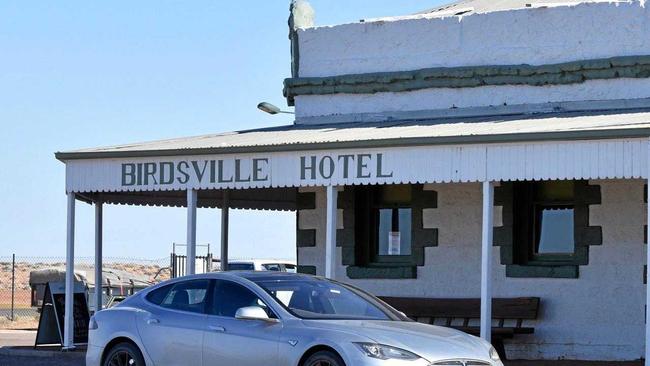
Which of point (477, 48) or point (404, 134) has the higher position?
point (477, 48)

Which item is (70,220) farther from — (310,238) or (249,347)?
(249,347)

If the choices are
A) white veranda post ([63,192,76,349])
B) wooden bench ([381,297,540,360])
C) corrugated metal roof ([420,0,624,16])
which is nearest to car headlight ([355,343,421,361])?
wooden bench ([381,297,540,360])

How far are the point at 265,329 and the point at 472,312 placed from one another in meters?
6.62

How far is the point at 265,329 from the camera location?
1324 centimetres

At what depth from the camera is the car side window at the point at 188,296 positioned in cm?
1409

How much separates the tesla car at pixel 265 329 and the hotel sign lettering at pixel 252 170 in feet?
11.1

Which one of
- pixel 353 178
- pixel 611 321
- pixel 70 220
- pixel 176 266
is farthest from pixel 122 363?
pixel 176 266

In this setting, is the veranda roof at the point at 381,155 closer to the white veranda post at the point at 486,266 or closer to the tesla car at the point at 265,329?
the white veranda post at the point at 486,266

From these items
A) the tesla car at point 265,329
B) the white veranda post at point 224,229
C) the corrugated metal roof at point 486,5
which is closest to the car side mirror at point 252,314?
the tesla car at point 265,329

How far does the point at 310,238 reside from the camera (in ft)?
69.2

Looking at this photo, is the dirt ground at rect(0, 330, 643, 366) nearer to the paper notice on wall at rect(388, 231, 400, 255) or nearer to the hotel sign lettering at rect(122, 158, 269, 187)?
the hotel sign lettering at rect(122, 158, 269, 187)

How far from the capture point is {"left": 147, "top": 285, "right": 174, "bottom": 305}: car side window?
14.5 metres

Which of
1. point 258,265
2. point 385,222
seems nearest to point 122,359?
point 385,222

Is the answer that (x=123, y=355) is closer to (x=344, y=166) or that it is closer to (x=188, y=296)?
(x=188, y=296)
